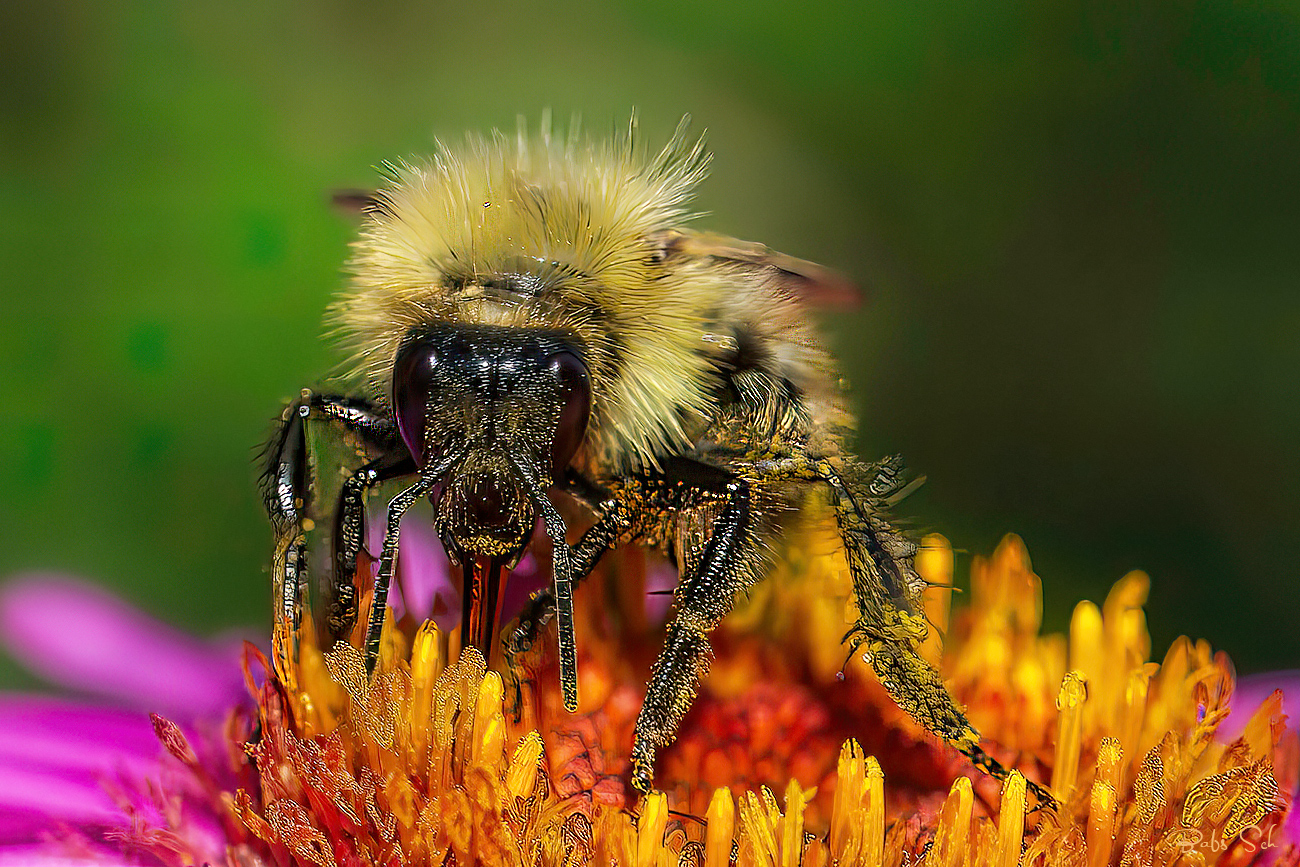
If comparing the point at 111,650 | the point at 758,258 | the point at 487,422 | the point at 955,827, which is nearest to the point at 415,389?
the point at 487,422

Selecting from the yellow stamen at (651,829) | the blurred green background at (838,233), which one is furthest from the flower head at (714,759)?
the blurred green background at (838,233)

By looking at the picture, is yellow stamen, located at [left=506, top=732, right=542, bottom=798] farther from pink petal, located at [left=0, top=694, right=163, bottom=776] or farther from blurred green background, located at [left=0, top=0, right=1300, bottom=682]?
blurred green background, located at [left=0, top=0, right=1300, bottom=682]

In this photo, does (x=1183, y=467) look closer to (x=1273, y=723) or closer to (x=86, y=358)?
(x=1273, y=723)

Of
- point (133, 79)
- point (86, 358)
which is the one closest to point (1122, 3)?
point (133, 79)

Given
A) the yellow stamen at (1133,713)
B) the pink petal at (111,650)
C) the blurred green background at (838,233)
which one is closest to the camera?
the yellow stamen at (1133,713)

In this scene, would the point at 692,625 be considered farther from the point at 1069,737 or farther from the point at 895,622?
the point at 1069,737

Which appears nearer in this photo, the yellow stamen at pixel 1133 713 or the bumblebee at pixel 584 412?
the bumblebee at pixel 584 412

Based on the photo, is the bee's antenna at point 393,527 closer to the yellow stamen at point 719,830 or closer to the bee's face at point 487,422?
the bee's face at point 487,422
